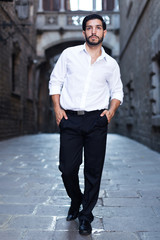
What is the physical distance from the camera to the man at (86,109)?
235 centimetres

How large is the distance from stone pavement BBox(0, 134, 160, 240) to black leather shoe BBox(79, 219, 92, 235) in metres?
0.04

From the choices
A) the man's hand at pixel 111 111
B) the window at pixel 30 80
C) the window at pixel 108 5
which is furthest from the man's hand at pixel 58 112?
the window at pixel 108 5

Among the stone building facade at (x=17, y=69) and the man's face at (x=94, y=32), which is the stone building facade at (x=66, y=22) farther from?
the man's face at (x=94, y=32)

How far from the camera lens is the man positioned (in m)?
2.35

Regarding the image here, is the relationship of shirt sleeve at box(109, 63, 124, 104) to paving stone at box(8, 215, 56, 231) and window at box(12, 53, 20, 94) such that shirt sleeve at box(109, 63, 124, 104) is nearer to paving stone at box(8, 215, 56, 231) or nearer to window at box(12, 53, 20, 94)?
paving stone at box(8, 215, 56, 231)

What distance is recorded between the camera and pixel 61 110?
238 cm

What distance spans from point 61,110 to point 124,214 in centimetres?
117

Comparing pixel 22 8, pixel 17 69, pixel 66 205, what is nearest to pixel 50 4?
pixel 22 8

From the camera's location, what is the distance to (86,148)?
2416mm

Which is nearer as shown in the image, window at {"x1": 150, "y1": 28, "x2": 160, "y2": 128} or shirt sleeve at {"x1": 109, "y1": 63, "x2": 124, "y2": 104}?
shirt sleeve at {"x1": 109, "y1": 63, "x2": 124, "y2": 104}

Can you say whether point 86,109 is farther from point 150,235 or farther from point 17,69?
point 17,69

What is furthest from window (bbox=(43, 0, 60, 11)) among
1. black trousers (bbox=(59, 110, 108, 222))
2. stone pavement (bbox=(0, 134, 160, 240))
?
black trousers (bbox=(59, 110, 108, 222))

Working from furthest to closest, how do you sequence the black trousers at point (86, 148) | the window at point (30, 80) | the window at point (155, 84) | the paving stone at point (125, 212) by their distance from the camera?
the window at point (30, 80)
the window at point (155, 84)
the paving stone at point (125, 212)
the black trousers at point (86, 148)

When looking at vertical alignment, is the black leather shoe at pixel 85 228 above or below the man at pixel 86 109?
below
